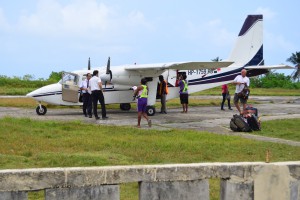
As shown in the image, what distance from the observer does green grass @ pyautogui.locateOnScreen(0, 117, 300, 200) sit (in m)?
10.3

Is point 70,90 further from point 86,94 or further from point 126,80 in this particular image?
point 126,80

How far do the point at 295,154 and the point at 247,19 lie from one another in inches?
683

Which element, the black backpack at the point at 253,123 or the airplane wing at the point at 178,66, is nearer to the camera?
the black backpack at the point at 253,123

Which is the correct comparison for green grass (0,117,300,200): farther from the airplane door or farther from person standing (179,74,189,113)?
person standing (179,74,189,113)

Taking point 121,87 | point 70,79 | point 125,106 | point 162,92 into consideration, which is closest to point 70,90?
point 70,79

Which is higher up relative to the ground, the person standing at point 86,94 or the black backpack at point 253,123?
the person standing at point 86,94

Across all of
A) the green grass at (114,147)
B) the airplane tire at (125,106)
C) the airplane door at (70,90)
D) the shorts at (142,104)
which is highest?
the airplane door at (70,90)

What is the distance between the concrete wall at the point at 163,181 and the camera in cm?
462

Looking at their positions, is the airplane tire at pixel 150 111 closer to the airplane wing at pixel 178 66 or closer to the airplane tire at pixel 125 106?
the airplane wing at pixel 178 66

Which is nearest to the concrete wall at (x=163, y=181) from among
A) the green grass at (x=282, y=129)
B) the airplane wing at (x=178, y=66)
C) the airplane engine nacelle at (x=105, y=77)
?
the green grass at (x=282, y=129)

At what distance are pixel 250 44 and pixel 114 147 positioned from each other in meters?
17.5

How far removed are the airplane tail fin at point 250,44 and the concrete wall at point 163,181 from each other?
75.2 feet

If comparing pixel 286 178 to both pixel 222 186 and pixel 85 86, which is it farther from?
pixel 85 86

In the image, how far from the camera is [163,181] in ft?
16.2
